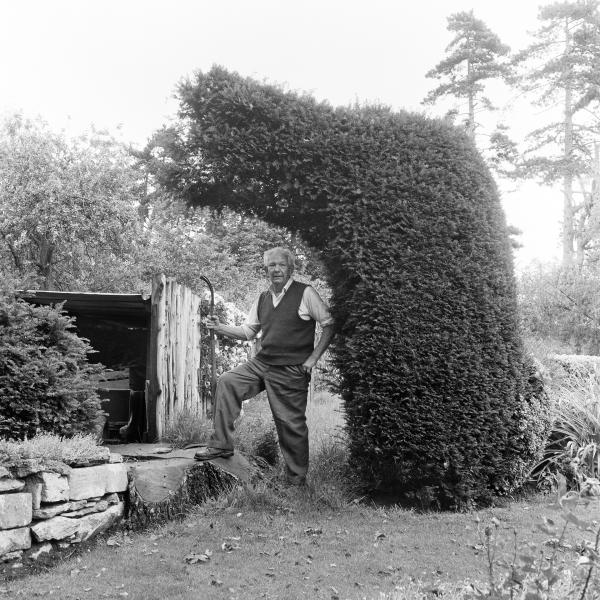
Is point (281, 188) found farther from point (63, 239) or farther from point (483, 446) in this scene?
point (63, 239)

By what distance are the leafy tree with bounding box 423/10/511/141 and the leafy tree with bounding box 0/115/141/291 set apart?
39.3 feet

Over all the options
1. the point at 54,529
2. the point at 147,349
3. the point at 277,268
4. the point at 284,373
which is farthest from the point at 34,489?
the point at 147,349

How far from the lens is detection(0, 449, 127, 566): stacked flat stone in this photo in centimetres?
420

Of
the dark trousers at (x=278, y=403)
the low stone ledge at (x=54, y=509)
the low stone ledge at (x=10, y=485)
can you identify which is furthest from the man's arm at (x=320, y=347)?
the low stone ledge at (x=10, y=485)

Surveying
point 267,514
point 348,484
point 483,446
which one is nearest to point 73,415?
point 267,514

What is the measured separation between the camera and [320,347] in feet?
18.8

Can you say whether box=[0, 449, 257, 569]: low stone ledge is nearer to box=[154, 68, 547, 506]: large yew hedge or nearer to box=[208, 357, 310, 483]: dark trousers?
box=[208, 357, 310, 483]: dark trousers

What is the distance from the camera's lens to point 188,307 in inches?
332

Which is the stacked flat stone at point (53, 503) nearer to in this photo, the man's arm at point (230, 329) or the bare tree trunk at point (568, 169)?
the man's arm at point (230, 329)

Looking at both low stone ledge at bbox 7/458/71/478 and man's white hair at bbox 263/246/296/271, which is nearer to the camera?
low stone ledge at bbox 7/458/71/478

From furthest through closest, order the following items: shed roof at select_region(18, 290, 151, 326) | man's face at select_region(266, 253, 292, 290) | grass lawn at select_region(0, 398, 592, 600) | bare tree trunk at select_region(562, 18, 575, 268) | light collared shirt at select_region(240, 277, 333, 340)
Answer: bare tree trunk at select_region(562, 18, 575, 268)
shed roof at select_region(18, 290, 151, 326)
man's face at select_region(266, 253, 292, 290)
light collared shirt at select_region(240, 277, 333, 340)
grass lawn at select_region(0, 398, 592, 600)

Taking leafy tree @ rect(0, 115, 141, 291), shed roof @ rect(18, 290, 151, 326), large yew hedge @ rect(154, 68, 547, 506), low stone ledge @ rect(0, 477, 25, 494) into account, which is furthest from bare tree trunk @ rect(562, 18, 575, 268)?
low stone ledge @ rect(0, 477, 25, 494)

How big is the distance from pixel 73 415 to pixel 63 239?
46.6 feet

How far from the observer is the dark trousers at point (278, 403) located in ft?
A: 18.5
